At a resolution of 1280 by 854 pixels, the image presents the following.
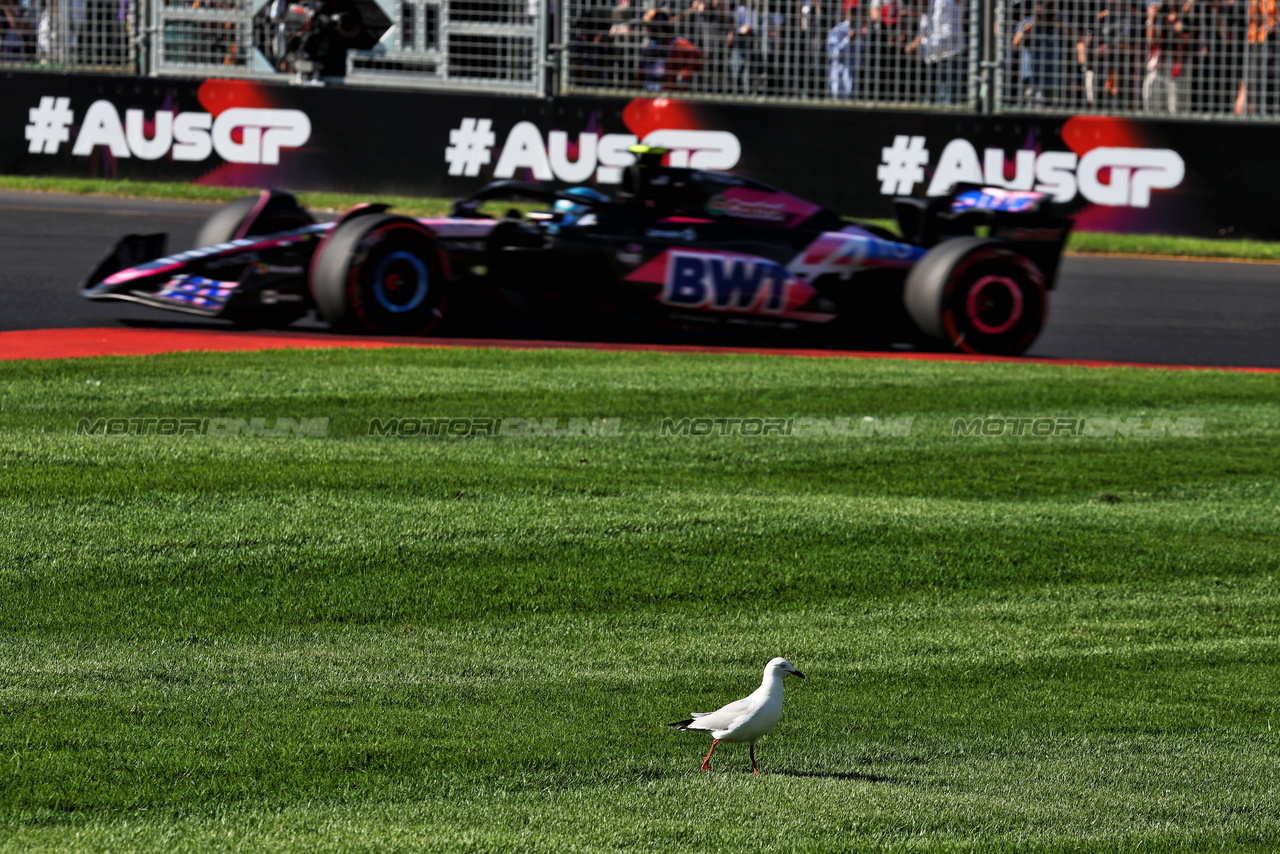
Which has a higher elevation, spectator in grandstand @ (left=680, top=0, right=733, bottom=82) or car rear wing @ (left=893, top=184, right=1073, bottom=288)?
spectator in grandstand @ (left=680, top=0, right=733, bottom=82)

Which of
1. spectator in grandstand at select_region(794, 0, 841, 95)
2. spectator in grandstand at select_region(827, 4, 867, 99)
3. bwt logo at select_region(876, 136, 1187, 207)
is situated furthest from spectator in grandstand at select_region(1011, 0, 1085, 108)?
spectator in grandstand at select_region(794, 0, 841, 95)

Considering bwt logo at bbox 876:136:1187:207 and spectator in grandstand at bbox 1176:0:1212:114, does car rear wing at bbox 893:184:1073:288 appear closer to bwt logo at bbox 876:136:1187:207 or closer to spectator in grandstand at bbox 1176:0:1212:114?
bwt logo at bbox 876:136:1187:207

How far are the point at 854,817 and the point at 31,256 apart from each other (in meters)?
11.2

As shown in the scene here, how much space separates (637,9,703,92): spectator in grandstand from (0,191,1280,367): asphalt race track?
4.98m

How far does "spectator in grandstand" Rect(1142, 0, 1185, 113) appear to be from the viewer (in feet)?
56.8

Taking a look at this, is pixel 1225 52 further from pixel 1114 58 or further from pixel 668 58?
pixel 668 58

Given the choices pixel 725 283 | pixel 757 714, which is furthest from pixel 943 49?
pixel 757 714

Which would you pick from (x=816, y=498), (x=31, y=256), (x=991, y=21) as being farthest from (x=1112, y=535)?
(x=991, y=21)

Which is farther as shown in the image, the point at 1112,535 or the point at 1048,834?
the point at 1112,535

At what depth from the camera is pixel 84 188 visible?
16.1 m

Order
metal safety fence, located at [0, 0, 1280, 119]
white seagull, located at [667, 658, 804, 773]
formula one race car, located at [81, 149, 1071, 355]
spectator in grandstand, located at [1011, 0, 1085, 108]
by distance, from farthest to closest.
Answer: spectator in grandstand, located at [1011, 0, 1085, 108] < metal safety fence, located at [0, 0, 1280, 119] < formula one race car, located at [81, 149, 1071, 355] < white seagull, located at [667, 658, 804, 773]

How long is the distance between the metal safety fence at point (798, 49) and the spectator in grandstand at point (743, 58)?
2 cm

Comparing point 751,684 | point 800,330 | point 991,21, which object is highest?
point 991,21

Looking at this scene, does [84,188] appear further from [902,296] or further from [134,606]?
[134,606]
